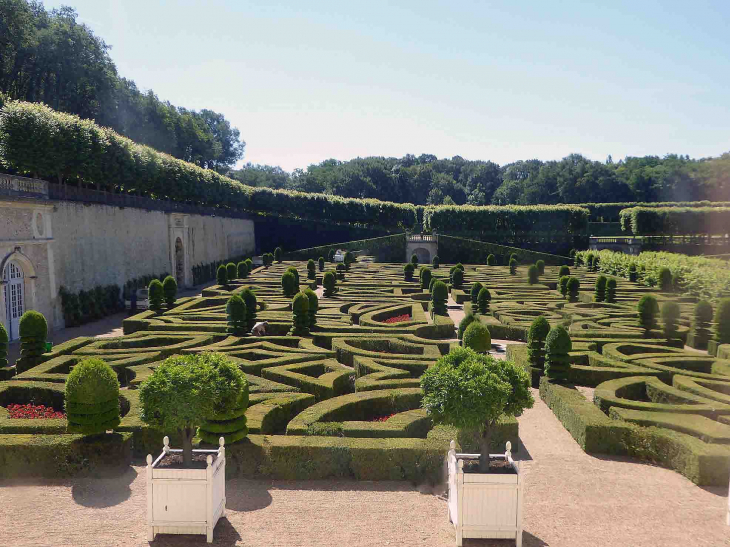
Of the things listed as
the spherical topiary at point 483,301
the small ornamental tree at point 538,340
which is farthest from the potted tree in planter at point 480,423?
the spherical topiary at point 483,301

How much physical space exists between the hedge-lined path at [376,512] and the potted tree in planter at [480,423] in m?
0.31

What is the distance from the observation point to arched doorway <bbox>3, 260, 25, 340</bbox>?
20.7 meters

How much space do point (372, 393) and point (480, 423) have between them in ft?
14.5

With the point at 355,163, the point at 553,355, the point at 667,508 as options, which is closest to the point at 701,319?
the point at 553,355

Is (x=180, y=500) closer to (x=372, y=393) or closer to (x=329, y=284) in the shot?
(x=372, y=393)

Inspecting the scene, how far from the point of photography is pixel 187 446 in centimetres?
833

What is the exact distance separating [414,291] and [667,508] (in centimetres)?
2366

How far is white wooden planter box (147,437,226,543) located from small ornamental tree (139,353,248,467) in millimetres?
573

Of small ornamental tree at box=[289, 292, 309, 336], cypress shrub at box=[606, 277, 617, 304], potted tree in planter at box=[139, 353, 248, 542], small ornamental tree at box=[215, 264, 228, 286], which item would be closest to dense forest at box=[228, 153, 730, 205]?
small ornamental tree at box=[215, 264, 228, 286]

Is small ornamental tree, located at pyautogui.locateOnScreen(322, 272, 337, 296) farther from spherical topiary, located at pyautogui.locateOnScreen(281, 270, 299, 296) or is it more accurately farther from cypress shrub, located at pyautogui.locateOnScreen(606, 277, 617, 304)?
cypress shrub, located at pyautogui.locateOnScreen(606, 277, 617, 304)

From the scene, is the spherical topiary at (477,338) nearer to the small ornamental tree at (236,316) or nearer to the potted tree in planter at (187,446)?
the potted tree in planter at (187,446)

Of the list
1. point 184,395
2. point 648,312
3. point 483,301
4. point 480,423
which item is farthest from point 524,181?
point 184,395

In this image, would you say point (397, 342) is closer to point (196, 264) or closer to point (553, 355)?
point (553, 355)

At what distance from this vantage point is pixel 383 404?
12.2m
